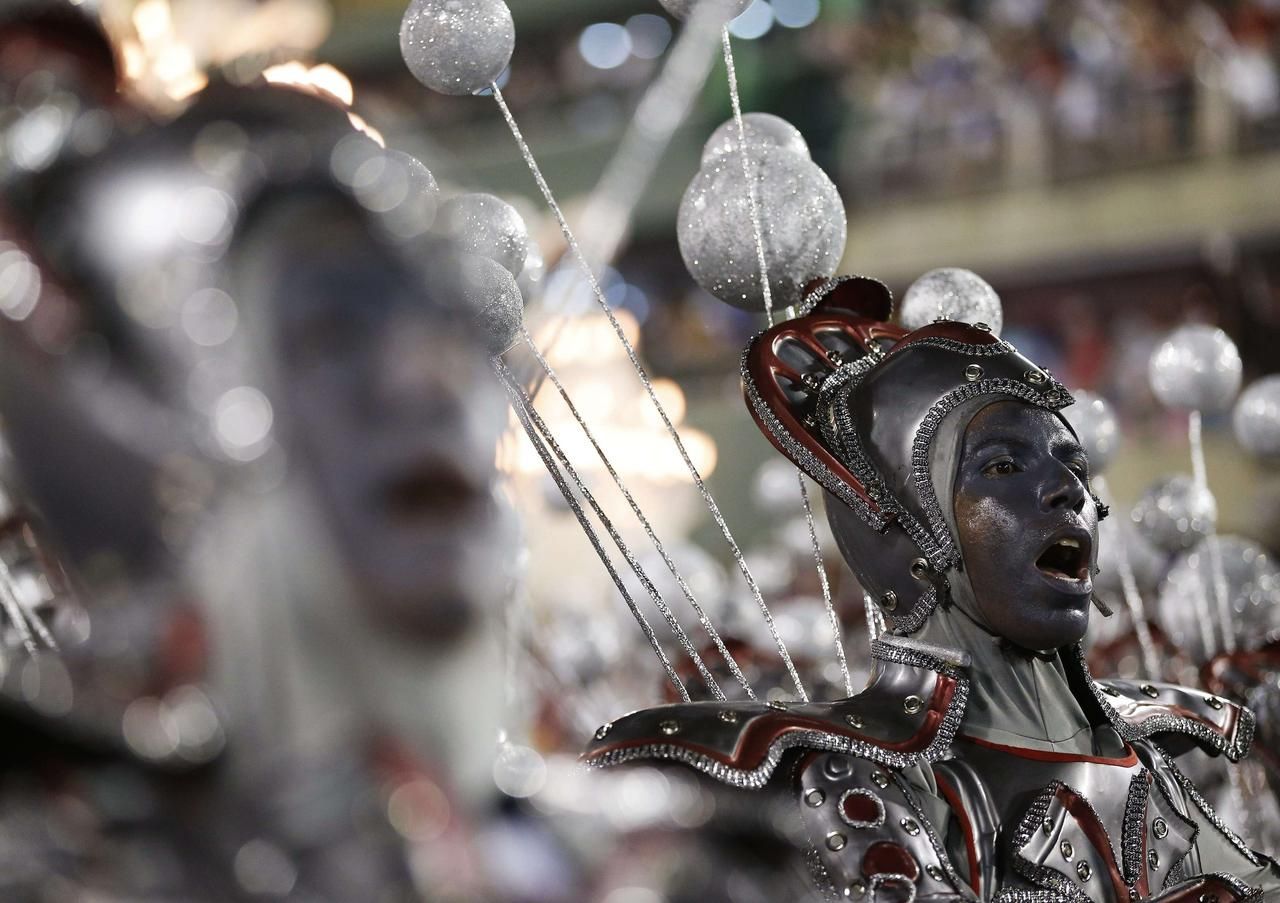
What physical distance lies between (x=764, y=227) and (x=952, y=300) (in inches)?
10.7

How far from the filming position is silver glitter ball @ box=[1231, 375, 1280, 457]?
279 centimetres

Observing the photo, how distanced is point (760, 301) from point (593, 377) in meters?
8.27

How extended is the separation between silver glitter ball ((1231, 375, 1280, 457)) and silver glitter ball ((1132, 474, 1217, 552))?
0.21m

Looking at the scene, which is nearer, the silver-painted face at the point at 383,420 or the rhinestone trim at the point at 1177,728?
the silver-painted face at the point at 383,420

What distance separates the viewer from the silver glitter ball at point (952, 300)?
195 cm

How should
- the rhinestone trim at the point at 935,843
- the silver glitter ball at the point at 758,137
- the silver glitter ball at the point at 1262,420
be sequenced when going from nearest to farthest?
the rhinestone trim at the point at 935,843 → the silver glitter ball at the point at 758,137 → the silver glitter ball at the point at 1262,420

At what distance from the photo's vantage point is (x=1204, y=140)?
29.3 feet

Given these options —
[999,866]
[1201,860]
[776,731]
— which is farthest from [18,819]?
[1201,860]

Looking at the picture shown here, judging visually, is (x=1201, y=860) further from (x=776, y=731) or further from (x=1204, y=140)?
(x=1204, y=140)

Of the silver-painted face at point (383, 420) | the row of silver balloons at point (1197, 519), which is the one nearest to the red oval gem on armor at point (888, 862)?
the silver-painted face at point (383, 420)

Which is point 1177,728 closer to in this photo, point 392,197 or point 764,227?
point 764,227

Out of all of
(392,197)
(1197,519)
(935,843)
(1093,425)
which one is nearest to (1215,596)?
(1197,519)

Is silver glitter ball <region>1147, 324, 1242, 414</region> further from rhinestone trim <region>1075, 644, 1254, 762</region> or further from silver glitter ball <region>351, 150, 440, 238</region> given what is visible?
silver glitter ball <region>351, 150, 440, 238</region>

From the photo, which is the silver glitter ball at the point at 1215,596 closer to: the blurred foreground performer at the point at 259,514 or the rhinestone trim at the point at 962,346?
the rhinestone trim at the point at 962,346
